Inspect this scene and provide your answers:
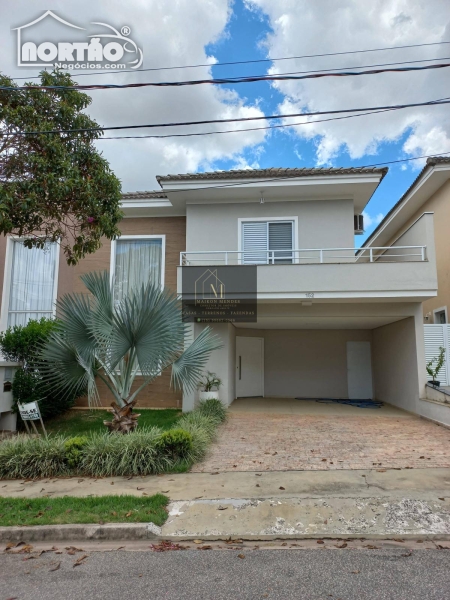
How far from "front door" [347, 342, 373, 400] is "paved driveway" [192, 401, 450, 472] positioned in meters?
3.78

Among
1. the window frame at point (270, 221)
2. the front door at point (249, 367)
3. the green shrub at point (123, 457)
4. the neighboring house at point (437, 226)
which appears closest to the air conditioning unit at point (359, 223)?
the neighboring house at point (437, 226)

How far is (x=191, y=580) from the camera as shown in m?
3.43

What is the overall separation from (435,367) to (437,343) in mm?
662

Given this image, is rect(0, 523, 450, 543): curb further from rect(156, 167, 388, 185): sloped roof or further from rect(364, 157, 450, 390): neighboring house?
rect(156, 167, 388, 185): sloped roof

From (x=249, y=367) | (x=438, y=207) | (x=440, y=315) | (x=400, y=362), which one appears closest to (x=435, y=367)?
(x=400, y=362)

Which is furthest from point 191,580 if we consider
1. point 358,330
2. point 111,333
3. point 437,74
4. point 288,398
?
point 358,330

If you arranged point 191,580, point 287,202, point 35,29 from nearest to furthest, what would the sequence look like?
point 191,580
point 35,29
point 287,202

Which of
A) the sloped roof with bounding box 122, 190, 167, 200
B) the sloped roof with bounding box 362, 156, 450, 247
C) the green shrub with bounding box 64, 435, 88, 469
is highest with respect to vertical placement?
the sloped roof with bounding box 362, 156, 450, 247

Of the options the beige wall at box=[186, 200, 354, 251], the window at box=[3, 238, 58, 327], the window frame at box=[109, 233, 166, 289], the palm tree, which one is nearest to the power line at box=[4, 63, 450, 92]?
the palm tree

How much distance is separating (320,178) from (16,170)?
25.0 feet

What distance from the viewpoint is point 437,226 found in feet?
45.3

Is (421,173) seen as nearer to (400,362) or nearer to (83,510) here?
(400,362)

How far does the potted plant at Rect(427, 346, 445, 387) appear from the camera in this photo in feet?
35.0

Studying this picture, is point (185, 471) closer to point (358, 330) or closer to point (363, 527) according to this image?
point (363, 527)
